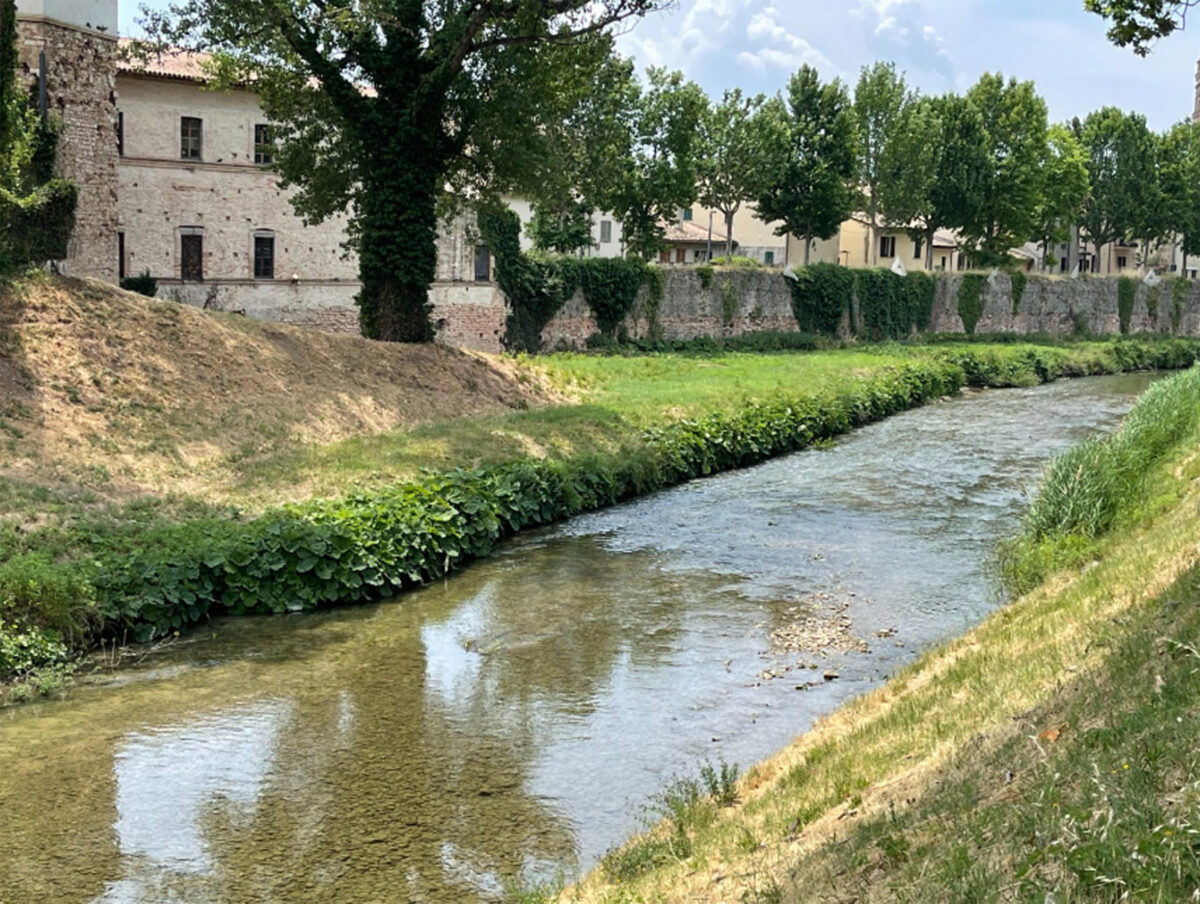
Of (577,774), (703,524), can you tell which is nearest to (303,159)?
(703,524)

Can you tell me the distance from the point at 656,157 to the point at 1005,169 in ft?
64.8

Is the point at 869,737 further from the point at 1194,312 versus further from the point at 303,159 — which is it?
the point at 1194,312

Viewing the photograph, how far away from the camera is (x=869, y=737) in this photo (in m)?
7.95

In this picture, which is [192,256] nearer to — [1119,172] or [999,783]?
[999,783]

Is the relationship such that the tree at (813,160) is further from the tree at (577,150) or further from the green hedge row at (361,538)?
the green hedge row at (361,538)

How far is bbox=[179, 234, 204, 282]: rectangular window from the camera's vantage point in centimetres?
3953

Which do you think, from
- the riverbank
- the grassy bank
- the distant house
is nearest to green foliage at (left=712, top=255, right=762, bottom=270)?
the distant house

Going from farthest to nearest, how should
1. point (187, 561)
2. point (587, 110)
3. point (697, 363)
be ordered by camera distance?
point (587, 110) → point (697, 363) → point (187, 561)

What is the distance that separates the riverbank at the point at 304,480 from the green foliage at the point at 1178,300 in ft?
141

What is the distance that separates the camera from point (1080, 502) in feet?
48.8

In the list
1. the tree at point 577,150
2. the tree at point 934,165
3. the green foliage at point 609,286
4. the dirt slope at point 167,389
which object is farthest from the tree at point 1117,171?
the dirt slope at point 167,389

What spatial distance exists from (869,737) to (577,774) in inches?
82.9

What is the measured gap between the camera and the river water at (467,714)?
24.7ft

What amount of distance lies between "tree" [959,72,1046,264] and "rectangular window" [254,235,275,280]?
34806mm
